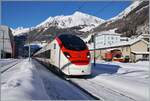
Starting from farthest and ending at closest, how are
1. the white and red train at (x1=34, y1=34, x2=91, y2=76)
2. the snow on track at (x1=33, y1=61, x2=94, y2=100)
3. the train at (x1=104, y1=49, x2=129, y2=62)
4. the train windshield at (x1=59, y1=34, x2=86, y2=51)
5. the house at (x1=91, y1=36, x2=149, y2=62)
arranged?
the house at (x1=91, y1=36, x2=149, y2=62) → the train at (x1=104, y1=49, x2=129, y2=62) → the train windshield at (x1=59, y1=34, x2=86, y2=51) → the white and red train at (x1=34, y1=34, x2=91, y2=76) → the snow on track at (x1=33, y1=61, x2=94, y2=100)

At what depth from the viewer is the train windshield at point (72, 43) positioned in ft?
71.8

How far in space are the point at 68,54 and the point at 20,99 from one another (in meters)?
12.1

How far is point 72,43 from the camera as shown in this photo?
22219mm

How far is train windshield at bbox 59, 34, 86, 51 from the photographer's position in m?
21.9

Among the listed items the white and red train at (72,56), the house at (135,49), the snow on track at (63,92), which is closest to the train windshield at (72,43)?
the white and red train at (72,56)

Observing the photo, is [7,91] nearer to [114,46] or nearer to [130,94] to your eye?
[130,94]

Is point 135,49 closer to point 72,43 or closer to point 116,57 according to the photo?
point 116,57

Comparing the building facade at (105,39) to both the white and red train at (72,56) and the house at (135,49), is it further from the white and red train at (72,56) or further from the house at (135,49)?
the white and red train at (72,56)

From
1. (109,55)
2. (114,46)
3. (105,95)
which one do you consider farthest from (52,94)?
(114,46)

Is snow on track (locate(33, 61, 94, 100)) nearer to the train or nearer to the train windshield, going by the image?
the train windshield

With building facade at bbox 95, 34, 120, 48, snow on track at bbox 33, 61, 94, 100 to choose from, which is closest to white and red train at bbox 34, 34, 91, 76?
snow on track at bbox 33, 61, 94, 100

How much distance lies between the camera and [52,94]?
12812 mm

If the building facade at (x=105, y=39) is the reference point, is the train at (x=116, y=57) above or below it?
below

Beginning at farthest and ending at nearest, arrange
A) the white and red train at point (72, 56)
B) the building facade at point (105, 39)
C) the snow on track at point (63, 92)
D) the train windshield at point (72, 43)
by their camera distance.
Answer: the building facade at point (105, 39) < the train windshield at point (72, 43) < the white and red train at point (72, 56) < the snow on track at point (63, 92)
